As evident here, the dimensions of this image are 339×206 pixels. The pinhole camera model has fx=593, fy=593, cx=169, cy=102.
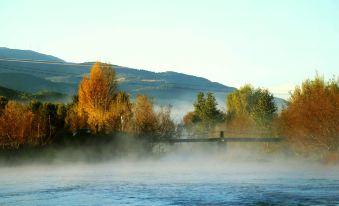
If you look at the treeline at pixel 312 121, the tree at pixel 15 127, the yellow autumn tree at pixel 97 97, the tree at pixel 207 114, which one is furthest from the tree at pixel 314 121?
the tree at pixel 207 114

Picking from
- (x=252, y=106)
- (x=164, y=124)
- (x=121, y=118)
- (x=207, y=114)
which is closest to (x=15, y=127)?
(x=121, y=118)

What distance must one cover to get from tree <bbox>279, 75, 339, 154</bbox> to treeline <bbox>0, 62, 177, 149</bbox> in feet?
68.5

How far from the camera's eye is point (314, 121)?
72375 millimetres

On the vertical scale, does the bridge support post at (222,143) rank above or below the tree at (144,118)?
below

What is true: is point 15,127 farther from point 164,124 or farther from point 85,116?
point 164,124

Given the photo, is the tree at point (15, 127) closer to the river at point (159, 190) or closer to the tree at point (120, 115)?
the tree at point (120, 115)

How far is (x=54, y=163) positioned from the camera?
72688mm

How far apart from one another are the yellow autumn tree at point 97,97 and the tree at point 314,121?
80.4ft

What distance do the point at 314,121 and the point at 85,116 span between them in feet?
102

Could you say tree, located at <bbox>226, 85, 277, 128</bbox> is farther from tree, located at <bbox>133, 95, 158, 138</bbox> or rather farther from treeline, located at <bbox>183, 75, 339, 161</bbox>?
tree, located at <bbox>133, 95, 158, 138</bbox>

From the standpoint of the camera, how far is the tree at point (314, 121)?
71.7 metres

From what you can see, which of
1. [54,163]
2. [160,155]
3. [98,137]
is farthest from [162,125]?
[54,163]

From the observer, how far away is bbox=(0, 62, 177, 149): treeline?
75000 millimetres

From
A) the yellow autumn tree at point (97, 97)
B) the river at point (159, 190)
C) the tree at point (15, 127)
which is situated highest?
the yellow autumn tree at point (97, 97)
